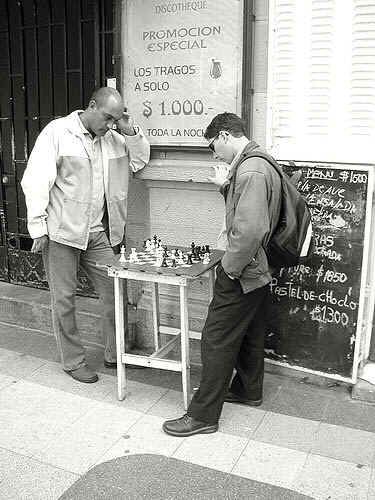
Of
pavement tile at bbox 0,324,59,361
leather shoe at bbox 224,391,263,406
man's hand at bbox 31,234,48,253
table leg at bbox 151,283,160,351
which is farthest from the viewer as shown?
pavement tile at bbox 0,324,59,361

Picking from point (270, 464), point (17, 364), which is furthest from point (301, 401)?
point (17, 364)

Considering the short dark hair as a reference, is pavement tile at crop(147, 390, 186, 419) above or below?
below

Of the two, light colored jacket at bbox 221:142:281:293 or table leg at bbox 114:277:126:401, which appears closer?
light colored jacket at bbox 221:142:281:293

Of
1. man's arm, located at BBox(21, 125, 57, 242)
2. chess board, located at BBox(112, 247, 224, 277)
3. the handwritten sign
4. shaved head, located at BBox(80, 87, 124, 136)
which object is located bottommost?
chess board, located at BBox(112, 247, 224, 277)

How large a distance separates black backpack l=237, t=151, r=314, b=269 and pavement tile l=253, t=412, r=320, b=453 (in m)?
1.00

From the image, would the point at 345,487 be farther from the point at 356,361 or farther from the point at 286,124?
the point at 286,124

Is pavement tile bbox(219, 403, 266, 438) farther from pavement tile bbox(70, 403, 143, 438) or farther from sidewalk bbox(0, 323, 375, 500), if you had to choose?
pavement tile bbox(70, 403, 143, 438)

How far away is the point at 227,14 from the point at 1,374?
9.86ft

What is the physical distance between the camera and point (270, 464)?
3.20 metres

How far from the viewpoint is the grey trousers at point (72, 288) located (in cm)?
408

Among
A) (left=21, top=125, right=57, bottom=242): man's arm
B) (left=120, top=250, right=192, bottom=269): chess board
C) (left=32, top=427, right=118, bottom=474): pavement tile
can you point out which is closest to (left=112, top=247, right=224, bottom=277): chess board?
(left=120, top=250, right=192, bottom=269): chess board

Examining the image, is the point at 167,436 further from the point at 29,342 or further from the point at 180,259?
the point at 29,342

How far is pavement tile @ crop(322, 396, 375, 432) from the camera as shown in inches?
142

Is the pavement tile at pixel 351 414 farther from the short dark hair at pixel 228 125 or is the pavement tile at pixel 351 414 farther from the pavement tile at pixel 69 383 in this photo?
the short dark hair at pixel 228 125
